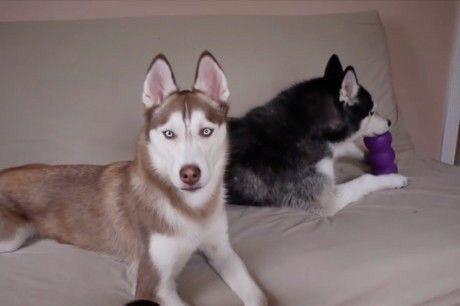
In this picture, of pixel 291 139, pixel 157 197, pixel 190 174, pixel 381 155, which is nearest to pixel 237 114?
pixel 291 139

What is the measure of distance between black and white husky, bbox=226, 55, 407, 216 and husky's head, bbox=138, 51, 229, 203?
424mm

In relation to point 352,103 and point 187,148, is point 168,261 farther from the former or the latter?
point 352,103

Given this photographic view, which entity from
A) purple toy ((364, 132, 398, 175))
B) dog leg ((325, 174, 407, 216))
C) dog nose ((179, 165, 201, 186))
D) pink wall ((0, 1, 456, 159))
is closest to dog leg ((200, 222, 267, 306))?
dog nose ((179, 165, 201, 186))

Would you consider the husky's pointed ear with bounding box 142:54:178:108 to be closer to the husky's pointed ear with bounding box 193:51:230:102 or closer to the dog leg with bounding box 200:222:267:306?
the husky's pointed ear with bounding box 193:51:230:102

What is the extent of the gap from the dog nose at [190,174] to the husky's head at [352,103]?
3.19ft

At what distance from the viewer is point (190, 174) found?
50.9 inches

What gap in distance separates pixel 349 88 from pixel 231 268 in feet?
3.37

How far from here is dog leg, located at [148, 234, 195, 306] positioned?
1338mm

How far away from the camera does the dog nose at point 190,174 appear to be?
4.24 ft

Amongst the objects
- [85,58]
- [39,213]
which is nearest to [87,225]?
[39,213]

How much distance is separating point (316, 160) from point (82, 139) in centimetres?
104

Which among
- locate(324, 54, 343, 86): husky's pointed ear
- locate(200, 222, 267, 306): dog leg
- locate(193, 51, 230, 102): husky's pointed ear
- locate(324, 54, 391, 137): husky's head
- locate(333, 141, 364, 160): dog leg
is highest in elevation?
locate(193, 51, 230, 102): husky's pointed ear

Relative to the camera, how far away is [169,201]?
147cm

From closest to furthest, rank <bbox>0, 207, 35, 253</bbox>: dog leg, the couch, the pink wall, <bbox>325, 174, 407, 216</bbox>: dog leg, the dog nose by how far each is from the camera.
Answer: the dog nose < the couch < <bbox>0, 207, 35, 253</bbox>: dog leg < <bbox>325, 174, 407, 216</bbox>: dog leg < the pink wall
